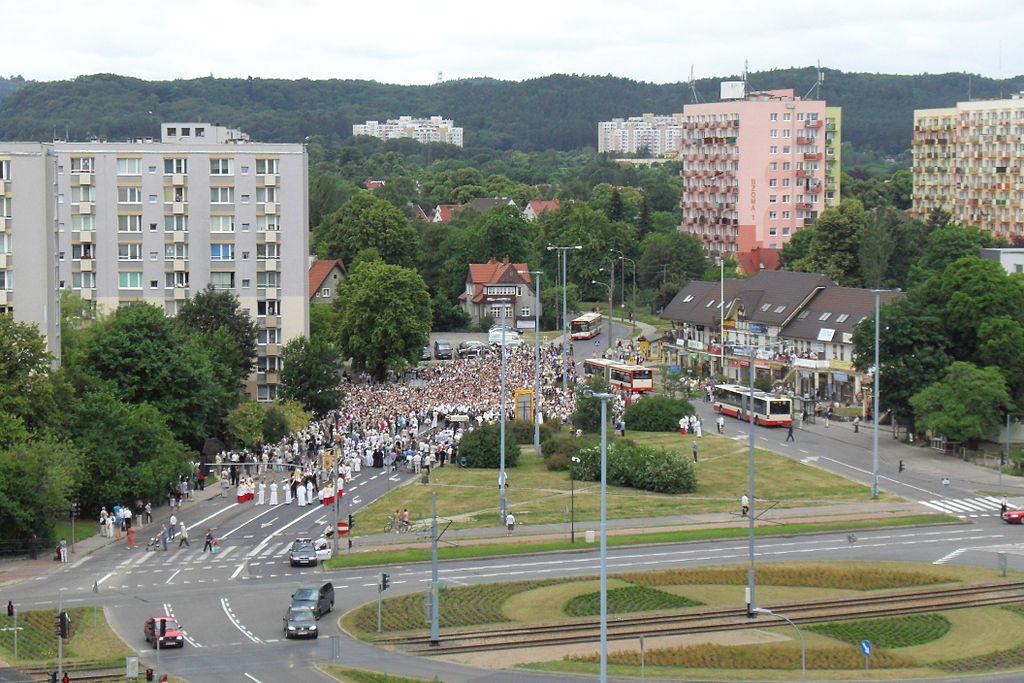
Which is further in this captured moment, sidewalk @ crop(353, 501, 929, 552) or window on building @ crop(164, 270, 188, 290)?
window on building @ crop(164, 270, 188, 290)

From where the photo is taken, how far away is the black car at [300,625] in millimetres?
48625

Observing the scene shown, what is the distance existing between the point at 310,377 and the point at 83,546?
2936 cm

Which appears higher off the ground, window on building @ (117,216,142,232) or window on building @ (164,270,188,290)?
window on building @ (117,216,142,232)

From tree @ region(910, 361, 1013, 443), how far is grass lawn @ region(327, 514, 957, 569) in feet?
43.1

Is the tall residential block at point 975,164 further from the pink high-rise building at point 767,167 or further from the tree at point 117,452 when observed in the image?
the tree at point 117,452

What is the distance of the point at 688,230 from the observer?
598 feet

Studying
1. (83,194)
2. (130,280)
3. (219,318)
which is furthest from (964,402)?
(83,194)

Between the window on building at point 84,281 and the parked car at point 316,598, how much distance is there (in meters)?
56.5

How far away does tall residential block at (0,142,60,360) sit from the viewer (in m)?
76.1

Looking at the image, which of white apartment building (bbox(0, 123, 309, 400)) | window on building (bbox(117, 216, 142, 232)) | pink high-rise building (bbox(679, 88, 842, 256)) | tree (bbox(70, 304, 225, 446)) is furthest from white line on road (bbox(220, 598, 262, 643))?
pink high-rise building (bbox(679, 88, 842, 256))

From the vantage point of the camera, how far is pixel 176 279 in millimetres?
102688

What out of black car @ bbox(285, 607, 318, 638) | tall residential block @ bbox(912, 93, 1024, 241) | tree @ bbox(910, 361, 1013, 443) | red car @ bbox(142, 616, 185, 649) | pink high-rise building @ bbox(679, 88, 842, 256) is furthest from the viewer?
tall residential block @ bbox(912, 93, 1024, 241)

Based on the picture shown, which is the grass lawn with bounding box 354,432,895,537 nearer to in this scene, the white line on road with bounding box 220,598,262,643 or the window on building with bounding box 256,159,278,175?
the white line on road with bounding box 220,598,262,643

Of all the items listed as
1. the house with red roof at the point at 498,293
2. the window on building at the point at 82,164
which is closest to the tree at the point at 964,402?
the window on building at the point at 82,164
